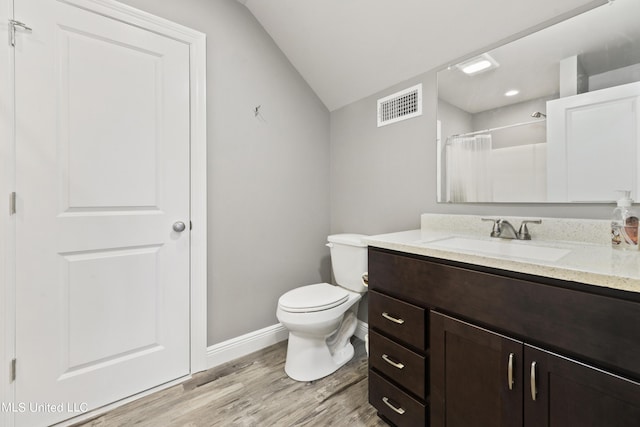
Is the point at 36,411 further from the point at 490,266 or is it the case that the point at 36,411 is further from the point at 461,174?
the point at 461,174

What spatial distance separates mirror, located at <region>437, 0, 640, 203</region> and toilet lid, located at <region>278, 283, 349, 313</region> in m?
0.90

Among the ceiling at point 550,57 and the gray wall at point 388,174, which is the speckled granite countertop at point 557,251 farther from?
the ceiling at point 550,57

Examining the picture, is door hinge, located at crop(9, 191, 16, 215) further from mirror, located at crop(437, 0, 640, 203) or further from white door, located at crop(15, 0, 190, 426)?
mirror, located at crop(437, 0, 640, 203)

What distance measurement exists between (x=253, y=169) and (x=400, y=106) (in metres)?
1.10

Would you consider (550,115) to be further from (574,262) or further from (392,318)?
(392,318)

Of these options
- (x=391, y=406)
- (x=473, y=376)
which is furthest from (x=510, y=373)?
(x=391, y=406)

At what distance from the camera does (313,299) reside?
1.63m

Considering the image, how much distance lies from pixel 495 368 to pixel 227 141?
1785 mm

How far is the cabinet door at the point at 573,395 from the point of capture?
0.65 metres

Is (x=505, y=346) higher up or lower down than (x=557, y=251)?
lower down

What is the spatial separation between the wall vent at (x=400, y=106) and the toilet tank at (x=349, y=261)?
0.85 metres

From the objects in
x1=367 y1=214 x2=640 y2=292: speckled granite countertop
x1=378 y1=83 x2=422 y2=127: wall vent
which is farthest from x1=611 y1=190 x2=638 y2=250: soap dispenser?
x1=378 y1=83 x2=422 y2=127: wall vent

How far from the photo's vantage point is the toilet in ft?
5.10

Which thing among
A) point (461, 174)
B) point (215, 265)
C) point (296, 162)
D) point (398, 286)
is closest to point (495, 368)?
point (398, 286)
